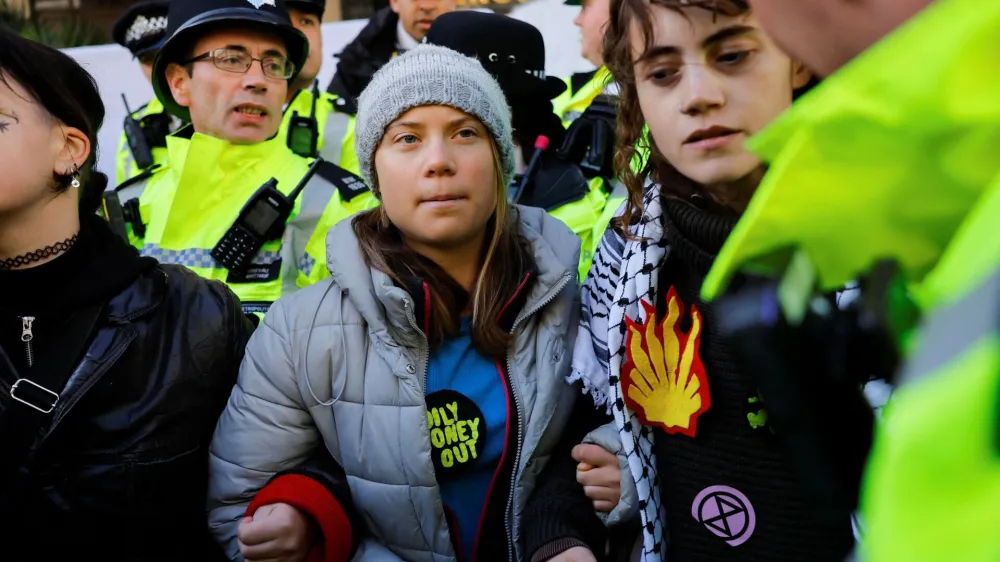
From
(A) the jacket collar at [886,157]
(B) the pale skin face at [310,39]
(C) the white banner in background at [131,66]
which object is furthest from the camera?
(C) the white banner in background at [131,66]

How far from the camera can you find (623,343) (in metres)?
1.85

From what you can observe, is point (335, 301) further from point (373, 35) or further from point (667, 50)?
point (373, 35)

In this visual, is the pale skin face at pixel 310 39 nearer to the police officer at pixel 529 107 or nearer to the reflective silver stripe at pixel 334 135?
the reflective silver stripe at pixel 334 135

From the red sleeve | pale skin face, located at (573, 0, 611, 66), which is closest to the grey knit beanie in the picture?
the red sleeve

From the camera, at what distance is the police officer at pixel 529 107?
317 centimetres

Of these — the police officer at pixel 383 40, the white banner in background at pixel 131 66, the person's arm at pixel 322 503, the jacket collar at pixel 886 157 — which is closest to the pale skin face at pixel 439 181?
the person's arm at pixel 322 503

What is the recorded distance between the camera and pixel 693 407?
1.72 meters

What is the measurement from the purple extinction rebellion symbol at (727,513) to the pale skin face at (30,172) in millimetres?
1544

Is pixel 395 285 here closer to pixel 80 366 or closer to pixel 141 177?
pixel 80 366

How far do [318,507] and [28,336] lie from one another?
736 millimetres

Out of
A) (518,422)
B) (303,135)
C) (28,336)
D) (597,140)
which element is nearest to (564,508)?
(518,422)

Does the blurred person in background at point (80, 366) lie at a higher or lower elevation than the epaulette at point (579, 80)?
lower

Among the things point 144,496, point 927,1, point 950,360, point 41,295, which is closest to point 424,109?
point 41,295

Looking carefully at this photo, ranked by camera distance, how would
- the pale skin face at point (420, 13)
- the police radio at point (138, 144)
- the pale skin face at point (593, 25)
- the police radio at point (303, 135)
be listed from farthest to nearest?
1. the pale skin face at point (420, 13)
2. the police radio at point (138, 144)
3. the police radio at point (303, 135)
4. the pale skin face at point (593, 25)
